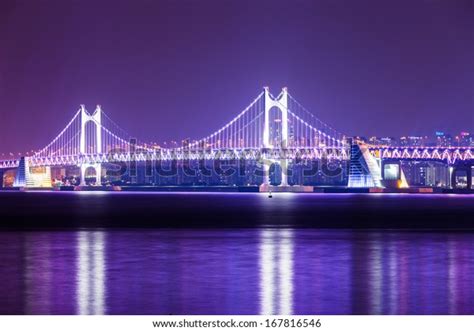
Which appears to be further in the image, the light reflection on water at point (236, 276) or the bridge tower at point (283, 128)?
the bridge tower at point (283, 128)

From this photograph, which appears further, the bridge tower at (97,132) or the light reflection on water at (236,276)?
the bridge tower at (97,132)

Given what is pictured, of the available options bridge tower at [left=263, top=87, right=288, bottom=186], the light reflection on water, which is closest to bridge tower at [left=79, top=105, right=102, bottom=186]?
bridge tower at [left=263, top=87, right=288, bottom=186]

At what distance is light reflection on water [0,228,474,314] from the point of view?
8.29 m

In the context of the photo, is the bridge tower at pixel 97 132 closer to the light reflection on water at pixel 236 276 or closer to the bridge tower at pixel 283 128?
the bridge tower at pixel 283 128

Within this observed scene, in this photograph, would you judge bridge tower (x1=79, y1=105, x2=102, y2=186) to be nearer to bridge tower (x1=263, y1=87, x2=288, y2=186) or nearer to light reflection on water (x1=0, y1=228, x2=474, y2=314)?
bridge tower (x1=263, y1=87, x2=288, y2=186)

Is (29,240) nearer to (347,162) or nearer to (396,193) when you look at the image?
(347,162)

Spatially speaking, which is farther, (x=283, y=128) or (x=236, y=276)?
(x=283, y=128)

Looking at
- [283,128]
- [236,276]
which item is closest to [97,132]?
[283,128]

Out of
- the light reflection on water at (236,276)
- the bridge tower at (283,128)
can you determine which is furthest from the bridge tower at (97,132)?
the light reflection on water at (236,276)

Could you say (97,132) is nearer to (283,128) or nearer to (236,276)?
(283,128)

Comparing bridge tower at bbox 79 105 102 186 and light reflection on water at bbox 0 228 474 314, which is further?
bridge tower at bbox 79 105 102 186

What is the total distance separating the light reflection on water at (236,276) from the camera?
8.29 meters

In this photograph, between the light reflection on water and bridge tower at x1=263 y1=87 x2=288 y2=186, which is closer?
the light reflection on water

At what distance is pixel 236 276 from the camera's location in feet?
35.1
